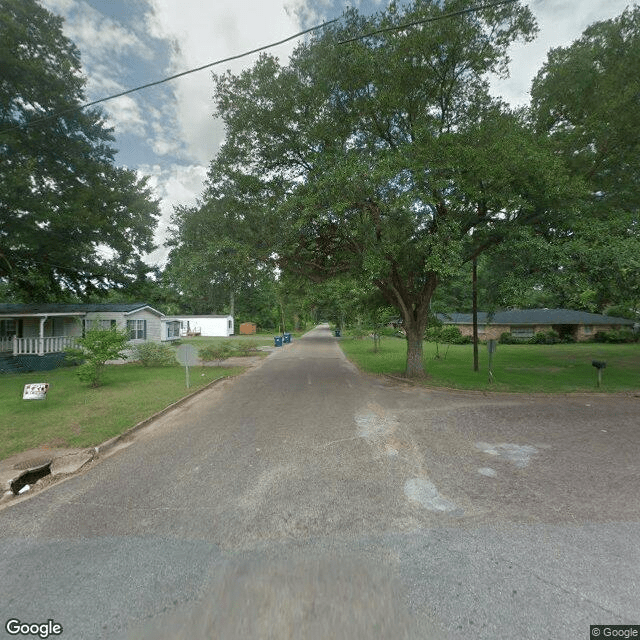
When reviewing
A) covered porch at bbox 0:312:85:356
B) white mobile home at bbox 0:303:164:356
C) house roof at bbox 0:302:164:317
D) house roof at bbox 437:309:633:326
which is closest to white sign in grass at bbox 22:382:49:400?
white mobile home at bbox 0:303:164:356

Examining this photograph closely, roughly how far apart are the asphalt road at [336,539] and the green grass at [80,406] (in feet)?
4.69

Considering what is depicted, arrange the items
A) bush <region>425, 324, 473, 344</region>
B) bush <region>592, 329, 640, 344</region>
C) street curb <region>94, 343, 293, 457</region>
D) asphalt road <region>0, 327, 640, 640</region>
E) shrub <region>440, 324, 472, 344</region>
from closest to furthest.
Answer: asphalt road <region>0, 327, 640, 640</region>, street curb <region>94, 343, 293, 457</region>, bush <region>425, 324, 473, 344</region>, shrub <region>440, 324, 472, 344</region>, bush <region>592, 329, 640, 344</region>

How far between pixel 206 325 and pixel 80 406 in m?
35.0

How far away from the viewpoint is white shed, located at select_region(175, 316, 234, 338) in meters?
40.9

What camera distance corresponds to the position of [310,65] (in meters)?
9.87

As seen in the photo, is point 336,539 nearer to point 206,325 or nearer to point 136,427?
point 136,427

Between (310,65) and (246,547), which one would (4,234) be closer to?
(310,65)

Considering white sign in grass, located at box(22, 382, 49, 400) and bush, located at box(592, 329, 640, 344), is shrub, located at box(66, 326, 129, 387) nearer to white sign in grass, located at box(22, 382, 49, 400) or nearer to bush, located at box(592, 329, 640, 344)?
white sign in grass, located at box(22, 382, 49, 400)

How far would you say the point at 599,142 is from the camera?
10062mm

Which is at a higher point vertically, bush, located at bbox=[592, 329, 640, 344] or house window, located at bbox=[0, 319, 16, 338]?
house window, located at bbox=[0, 319, 16, 338]

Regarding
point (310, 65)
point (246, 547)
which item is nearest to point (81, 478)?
point (246, 547)

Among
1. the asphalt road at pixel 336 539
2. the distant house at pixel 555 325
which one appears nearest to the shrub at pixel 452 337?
the distant house at pixel 555 325

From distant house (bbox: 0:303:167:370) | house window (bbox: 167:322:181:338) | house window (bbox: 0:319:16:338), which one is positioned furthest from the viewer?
house window (bbox: 167:322:181:338)

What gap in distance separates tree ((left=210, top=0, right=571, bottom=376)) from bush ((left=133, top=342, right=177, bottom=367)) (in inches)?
360
